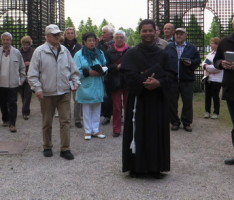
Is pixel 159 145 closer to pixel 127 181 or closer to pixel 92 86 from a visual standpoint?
pixel 127 181

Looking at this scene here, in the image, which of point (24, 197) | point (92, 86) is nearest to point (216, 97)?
point (92, 86)

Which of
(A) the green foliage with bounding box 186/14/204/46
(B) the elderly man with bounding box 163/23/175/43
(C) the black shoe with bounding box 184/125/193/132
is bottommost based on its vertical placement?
(C) the black shoe with bounding box 184/125/193/132

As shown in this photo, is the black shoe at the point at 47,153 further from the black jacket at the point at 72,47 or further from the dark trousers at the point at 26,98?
the dark trousers at the point at 26,98

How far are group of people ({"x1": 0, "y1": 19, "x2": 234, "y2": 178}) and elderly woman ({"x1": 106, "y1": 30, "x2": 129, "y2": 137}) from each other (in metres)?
Answer: 0.02

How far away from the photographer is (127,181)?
4930 millimetres

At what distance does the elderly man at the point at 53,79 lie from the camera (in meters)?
5.89

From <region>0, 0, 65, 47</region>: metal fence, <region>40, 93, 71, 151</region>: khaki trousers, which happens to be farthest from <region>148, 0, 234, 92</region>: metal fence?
<region>40, 93, 71, 151</region>: khaki trousers

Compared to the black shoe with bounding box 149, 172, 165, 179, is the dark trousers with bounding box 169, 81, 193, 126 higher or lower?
higher

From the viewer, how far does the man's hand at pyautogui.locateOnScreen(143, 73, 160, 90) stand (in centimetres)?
472

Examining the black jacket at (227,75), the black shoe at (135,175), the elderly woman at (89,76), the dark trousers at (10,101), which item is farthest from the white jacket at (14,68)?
the black jacket at (227,75)

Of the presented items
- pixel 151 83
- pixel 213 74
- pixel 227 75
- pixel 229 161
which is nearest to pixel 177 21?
pixel 213 74

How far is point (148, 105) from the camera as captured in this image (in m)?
4.91

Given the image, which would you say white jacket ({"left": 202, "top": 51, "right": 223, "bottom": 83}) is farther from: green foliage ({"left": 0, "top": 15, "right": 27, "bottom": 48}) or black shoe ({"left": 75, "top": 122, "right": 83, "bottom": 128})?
green foliage ({"left": 0, "top": 15, "right": 27, "bottom": 48})

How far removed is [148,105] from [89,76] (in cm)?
247
